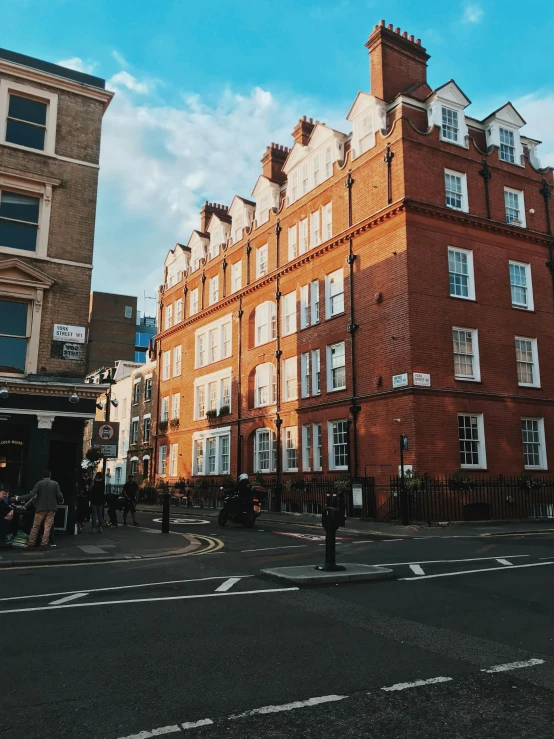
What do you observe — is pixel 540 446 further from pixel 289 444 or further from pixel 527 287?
pixel 289 444

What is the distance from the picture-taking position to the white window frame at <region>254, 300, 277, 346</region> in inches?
1297

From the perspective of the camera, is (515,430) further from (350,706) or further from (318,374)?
(350,706)

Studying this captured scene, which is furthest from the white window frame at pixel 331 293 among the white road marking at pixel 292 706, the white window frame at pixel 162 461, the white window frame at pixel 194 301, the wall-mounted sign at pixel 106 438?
the white road marking at pixel 292 706

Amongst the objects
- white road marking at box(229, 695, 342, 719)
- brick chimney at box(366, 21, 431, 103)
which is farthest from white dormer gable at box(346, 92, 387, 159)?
white road marking at box(229, 695, 342, 719)

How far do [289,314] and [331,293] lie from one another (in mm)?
3570

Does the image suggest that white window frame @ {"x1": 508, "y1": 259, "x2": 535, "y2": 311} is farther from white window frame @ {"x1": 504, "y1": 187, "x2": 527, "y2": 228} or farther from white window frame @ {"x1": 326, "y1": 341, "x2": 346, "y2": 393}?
white window frame @ {"x1": 326, "y1": 341, "x2": 346, "y2": 393}

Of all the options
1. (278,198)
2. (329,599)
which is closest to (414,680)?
(329,599)

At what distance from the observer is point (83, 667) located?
5.07 metres

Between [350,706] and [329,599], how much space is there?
Result: 3.74m

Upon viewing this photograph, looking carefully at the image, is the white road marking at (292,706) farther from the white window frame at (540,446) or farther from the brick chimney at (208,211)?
the brick chimney at (208,211)

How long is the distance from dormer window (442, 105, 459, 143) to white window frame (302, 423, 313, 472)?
14120 mm

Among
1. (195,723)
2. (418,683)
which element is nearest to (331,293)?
(418,683)

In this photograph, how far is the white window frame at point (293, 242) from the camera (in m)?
31.5

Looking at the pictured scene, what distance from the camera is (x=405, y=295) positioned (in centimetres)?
2341
